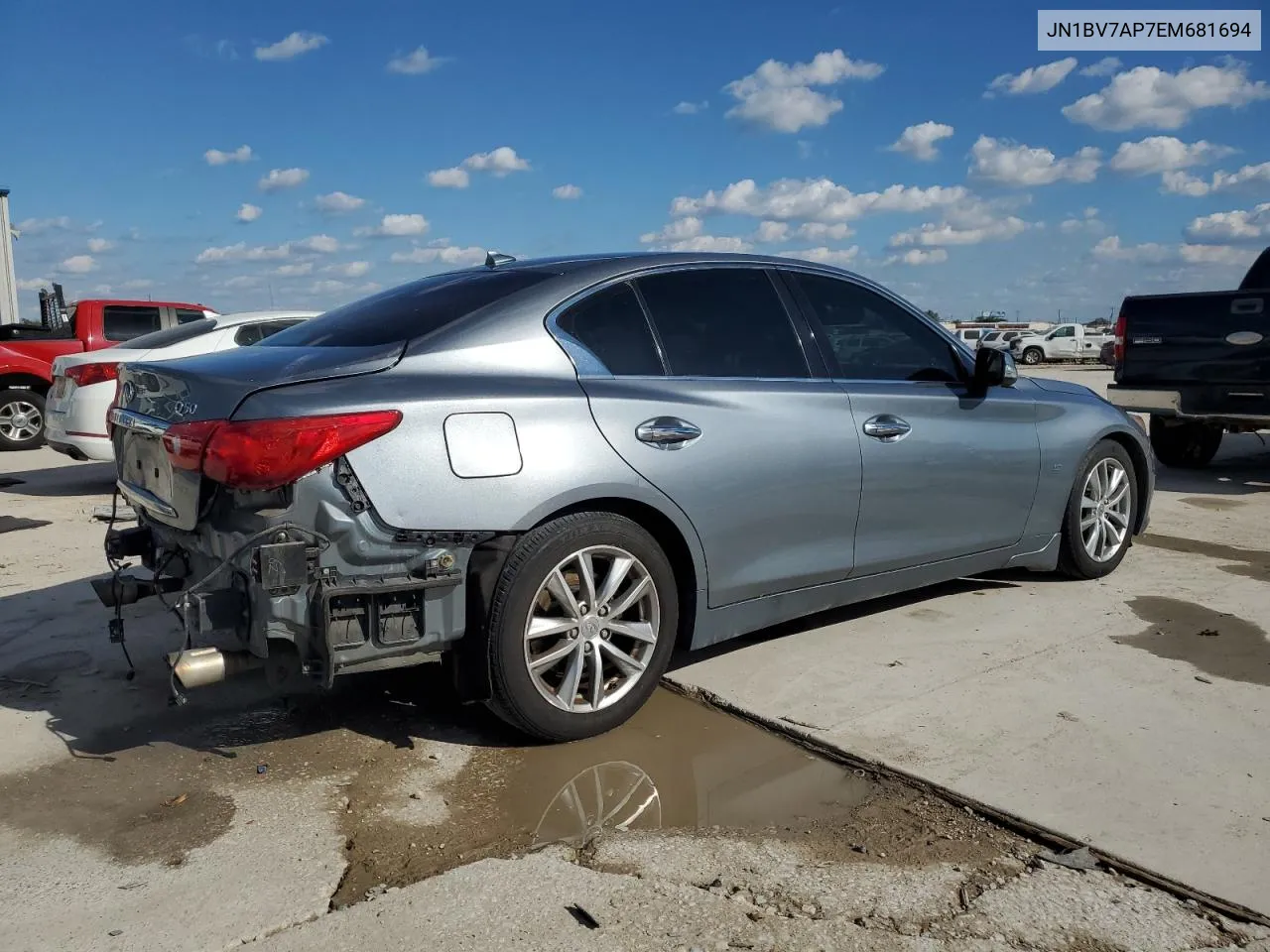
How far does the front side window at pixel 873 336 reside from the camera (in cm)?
429

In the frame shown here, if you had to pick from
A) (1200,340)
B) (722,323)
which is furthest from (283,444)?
(1200,340)

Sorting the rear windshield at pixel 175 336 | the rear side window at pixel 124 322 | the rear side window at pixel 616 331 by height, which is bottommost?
the rear side window at pixel 616 331

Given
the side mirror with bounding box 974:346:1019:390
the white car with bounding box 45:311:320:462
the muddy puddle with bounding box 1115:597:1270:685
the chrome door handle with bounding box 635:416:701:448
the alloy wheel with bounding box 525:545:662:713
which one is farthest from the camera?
the white car with bounding box 45:311:320:462

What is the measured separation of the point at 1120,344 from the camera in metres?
8.95

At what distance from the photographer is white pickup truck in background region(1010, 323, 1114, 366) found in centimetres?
4297

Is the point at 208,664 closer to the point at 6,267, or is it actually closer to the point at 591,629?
the point at 591,629

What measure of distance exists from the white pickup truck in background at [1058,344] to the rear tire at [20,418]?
3833cm

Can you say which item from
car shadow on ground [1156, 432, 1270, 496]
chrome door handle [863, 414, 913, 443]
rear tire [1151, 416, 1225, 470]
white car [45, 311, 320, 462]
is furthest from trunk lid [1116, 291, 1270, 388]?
white car [45, 311, 320, 462]

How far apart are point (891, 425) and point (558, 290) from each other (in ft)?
5.03

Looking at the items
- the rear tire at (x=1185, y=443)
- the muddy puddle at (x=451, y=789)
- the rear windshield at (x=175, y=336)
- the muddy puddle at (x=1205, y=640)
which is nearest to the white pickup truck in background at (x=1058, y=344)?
the rear tire at (x=1185, y=443)

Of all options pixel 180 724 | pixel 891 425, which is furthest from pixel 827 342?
pixel 180 724

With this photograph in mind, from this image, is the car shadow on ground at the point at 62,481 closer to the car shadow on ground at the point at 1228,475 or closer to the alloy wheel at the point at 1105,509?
the alloy wheel at the point at 1105,509

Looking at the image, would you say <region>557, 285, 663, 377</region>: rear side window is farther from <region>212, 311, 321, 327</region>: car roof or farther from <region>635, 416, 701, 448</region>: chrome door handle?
<region>212, 311, 321, 327</region>: car roof

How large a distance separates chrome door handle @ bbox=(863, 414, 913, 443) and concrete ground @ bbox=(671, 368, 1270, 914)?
0.89m
